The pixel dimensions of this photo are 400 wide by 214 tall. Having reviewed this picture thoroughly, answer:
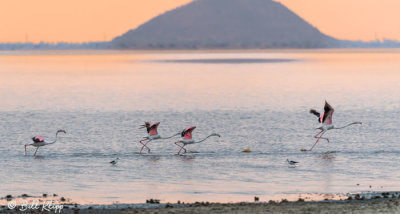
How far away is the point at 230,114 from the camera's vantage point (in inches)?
2021

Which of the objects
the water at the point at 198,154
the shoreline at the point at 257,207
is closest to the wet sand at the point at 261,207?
the shoreline at the point at 257,207

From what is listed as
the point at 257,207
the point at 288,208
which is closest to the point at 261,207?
the point at 257,207

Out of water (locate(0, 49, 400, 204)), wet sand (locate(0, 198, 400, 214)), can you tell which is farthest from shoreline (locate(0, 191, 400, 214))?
water (locate(0, 49, 400, 204))

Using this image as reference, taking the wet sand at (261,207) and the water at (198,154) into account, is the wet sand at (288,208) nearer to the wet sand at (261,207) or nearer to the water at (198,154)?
the wet sand at (261,207)

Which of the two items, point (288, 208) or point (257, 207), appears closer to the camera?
point (288, 208)

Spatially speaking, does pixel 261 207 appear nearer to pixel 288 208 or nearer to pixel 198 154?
pixel 288 208

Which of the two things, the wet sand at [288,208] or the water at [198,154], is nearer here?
the wet sand at [288,208]

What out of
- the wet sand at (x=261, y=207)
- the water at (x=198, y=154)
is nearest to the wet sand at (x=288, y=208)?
the wet sand at (x=261, y=207)

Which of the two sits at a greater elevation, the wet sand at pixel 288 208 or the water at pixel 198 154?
the water at pixel 198 154

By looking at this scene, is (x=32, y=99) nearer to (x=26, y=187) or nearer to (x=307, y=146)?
(x=307, y=146)

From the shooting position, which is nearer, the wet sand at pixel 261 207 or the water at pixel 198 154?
the wet sand at pixel 261 207

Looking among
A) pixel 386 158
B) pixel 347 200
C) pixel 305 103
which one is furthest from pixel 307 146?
pixel 305 103

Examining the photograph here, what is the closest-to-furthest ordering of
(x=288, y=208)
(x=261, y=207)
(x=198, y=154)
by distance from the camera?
(x=288, y=208), (x=261, y=207), (x=198, y=154)

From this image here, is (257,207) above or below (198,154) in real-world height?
below
